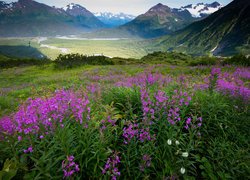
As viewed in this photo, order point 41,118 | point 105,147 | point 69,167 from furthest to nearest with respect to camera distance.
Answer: point 105,147 < point 41,118 < point 69,167

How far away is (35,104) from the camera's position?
4066 mm

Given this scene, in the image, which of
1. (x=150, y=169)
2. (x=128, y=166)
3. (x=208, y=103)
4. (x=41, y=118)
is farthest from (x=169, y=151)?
(x=41, y=118)

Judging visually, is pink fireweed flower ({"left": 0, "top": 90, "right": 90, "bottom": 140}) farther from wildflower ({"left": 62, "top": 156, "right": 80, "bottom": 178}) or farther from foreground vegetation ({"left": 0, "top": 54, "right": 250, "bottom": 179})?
wildflower ({"left": 62, "top": 156, "right": 80, "bottom": 178})

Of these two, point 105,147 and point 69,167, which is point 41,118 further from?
point 105,147

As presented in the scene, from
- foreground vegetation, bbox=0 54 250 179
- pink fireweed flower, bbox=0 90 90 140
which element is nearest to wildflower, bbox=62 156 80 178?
foreground vegetation, bbox=0 54 250 179

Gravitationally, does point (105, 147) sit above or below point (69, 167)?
below

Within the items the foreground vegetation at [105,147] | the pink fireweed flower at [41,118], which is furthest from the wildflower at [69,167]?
the pink fireweed flower at [41,118]

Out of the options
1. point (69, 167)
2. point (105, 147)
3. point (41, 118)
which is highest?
point (41, 118)

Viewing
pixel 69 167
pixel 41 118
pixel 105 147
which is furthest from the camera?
pixel 105 147

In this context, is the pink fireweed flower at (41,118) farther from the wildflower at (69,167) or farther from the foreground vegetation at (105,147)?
the wildflower at (69,167)

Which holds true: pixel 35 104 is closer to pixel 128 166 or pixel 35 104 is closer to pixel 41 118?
pixel 41 118

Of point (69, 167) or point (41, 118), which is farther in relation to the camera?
point (41, 118)

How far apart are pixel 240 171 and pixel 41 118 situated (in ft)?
→ 13.0

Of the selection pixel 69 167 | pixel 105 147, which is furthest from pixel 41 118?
pixel 105 147
